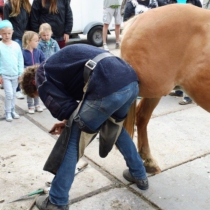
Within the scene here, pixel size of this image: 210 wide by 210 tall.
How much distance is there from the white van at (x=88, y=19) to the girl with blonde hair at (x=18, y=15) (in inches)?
109

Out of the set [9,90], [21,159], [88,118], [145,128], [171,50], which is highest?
[171,50]

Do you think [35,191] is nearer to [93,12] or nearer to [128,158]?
[128,158]

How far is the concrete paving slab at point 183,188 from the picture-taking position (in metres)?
2.69

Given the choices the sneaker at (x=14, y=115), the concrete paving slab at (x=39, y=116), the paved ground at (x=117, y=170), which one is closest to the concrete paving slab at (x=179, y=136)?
the paved ground at (x=117, y=170)

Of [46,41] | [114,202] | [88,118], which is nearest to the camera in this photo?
[88,118]

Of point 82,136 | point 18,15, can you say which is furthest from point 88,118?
point 18,15

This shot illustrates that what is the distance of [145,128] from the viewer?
3152 millimetres

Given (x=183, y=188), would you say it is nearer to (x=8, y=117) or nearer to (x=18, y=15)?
(x=8, y=117)

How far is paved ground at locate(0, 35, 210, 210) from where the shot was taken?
8.88ft

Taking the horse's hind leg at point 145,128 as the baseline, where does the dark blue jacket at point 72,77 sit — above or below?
above

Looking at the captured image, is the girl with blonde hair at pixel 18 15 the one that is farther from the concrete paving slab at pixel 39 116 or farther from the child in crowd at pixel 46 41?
the child in crowd at pixel 46 41

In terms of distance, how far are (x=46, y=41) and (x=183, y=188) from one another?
289 centimetres

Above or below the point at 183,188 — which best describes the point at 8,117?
below

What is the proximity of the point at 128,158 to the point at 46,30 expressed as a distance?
259cm
